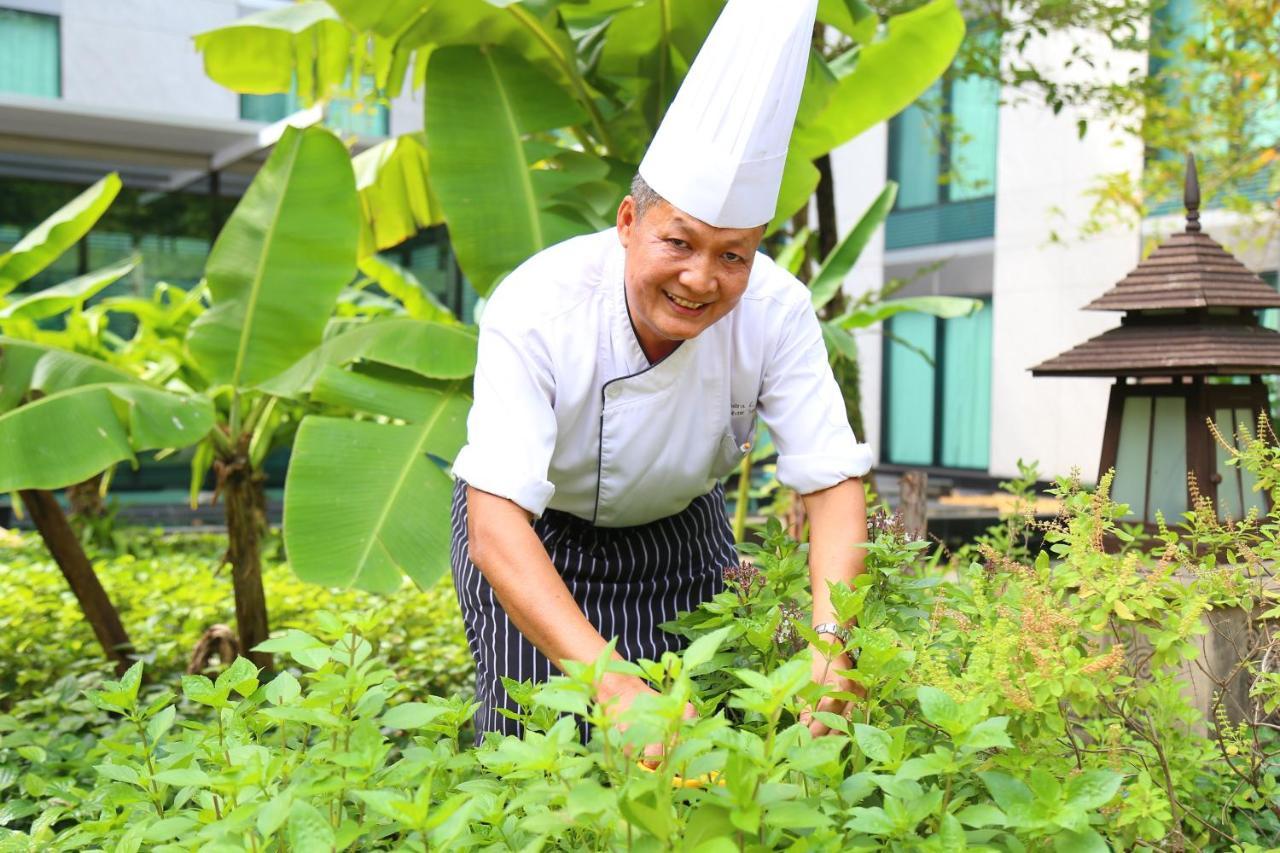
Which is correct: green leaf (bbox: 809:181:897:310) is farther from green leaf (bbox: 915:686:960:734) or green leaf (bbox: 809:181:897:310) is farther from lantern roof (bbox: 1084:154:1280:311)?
green leaf (bbox: 915:686:960:734)

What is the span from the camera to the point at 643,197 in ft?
6.57

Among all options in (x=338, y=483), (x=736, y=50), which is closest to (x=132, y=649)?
(x=338, y=483)

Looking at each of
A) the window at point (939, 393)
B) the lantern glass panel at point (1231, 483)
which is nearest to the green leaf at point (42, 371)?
the lantern glass panel at point (1231, 483)

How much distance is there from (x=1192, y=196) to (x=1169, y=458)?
2.52 feet

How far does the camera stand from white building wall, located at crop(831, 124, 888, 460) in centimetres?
1537

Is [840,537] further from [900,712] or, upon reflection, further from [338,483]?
[338,483]

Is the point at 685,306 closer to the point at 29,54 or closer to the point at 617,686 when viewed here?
the point at 617,686

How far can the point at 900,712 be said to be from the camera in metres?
1.44

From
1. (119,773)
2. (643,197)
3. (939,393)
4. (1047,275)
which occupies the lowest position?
(119,773)

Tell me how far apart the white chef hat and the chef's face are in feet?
0.09

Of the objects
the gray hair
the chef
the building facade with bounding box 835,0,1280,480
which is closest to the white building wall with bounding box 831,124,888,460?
the building facade with bounding box 835,0,1280,480

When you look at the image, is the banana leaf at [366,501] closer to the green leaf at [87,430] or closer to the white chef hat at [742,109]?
the green leaf at [87,430]

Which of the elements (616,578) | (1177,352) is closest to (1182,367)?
(1177,352)

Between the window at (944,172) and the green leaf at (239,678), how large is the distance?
13244 mm
